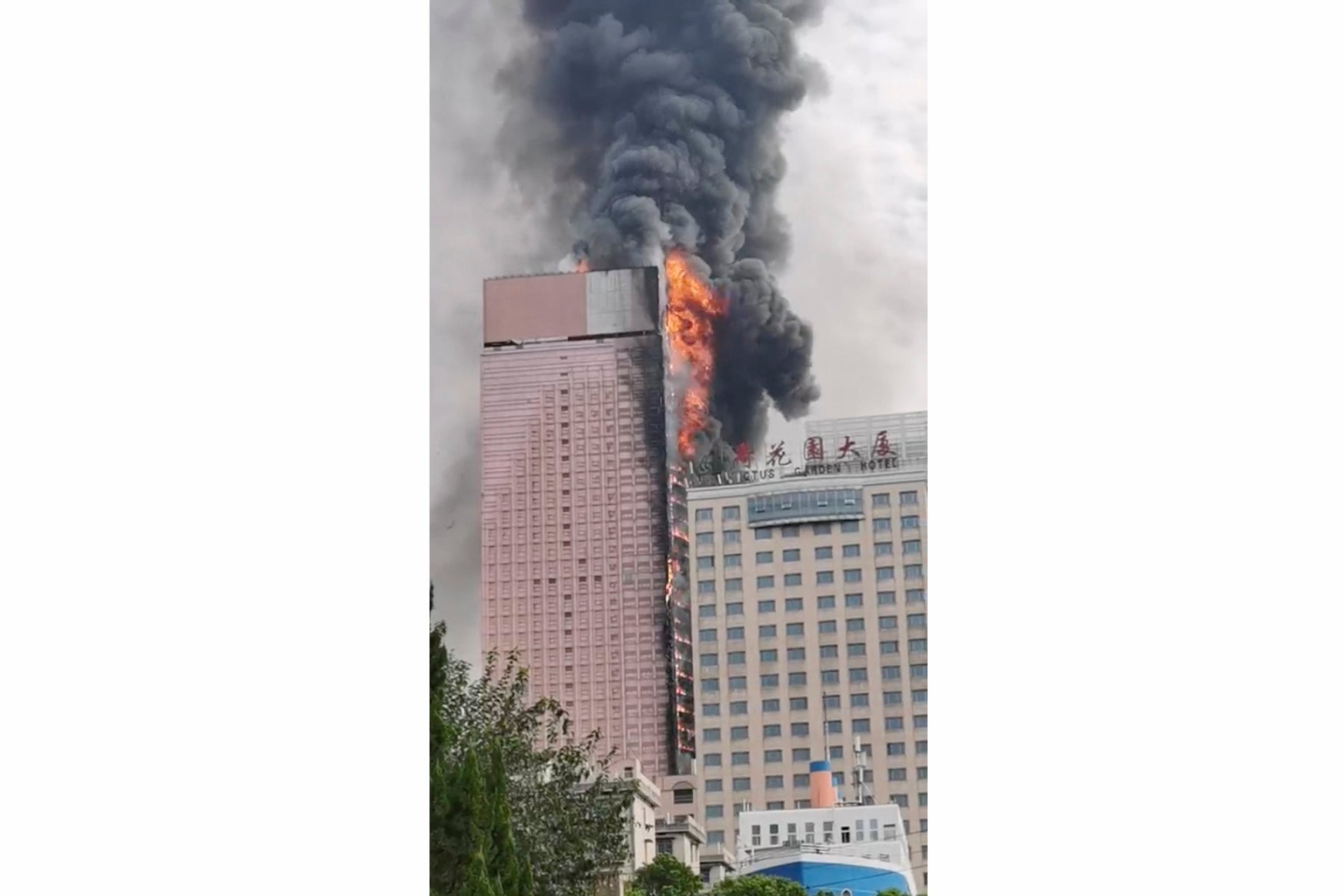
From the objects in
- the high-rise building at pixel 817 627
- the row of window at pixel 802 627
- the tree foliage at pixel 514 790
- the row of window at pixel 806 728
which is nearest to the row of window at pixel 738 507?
the high-rise building at pixel 817 627

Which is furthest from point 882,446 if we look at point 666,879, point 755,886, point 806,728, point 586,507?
point 666,879

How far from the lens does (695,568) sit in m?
6.53

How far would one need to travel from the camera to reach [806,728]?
632cm

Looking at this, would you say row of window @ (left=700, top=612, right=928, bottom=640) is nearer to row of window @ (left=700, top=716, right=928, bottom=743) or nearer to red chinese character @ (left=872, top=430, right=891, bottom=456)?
row of window @ (left=700, top=716, right=928, bottom=743)

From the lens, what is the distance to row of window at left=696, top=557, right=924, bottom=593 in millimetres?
6281

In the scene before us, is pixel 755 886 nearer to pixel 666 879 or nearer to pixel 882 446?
pixel 666 879

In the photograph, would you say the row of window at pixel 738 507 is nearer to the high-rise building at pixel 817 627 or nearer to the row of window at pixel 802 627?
the high-rise building at pixel 817 627

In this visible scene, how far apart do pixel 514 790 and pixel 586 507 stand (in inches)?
48.2

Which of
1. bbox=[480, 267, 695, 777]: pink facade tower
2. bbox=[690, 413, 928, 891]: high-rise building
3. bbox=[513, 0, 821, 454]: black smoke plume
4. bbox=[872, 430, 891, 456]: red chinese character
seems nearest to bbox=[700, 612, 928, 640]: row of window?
bbox=[690, 413, 928, 891]: high-rise building
